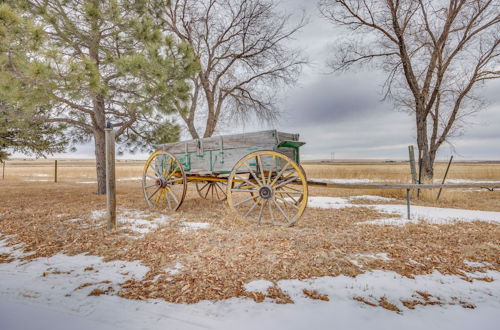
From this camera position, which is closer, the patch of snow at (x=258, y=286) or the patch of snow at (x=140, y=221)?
the patch of snow at (x=258, y=286)

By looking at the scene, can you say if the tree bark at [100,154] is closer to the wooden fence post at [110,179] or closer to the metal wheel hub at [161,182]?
the metal wheel hub at [161,182]

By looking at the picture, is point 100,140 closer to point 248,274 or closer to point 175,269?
point 175,269

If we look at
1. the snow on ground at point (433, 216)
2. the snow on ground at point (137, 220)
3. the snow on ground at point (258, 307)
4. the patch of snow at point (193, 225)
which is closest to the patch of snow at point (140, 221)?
the snow on ground at point (137, 220)

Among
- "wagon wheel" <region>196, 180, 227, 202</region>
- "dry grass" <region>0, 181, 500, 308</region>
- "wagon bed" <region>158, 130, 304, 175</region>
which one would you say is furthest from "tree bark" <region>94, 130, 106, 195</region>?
"wagon bed" <region>158, 130, 304, 175</region>

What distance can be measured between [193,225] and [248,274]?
8.12 feet

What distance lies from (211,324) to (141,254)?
6.11ft

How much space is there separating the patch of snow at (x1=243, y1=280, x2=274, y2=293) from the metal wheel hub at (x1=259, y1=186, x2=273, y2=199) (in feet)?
7.12

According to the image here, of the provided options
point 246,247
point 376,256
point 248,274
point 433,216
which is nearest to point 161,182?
point 246,247

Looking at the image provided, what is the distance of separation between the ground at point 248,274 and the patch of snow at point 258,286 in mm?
12

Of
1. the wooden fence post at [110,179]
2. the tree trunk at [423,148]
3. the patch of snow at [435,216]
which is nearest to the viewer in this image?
the wooden fence post at [110,179]

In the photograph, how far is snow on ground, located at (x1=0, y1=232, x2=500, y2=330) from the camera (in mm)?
1987

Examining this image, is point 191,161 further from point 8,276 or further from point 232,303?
point 232,303

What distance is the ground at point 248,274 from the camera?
6.84 ft

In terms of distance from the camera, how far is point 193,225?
498 centimetres
